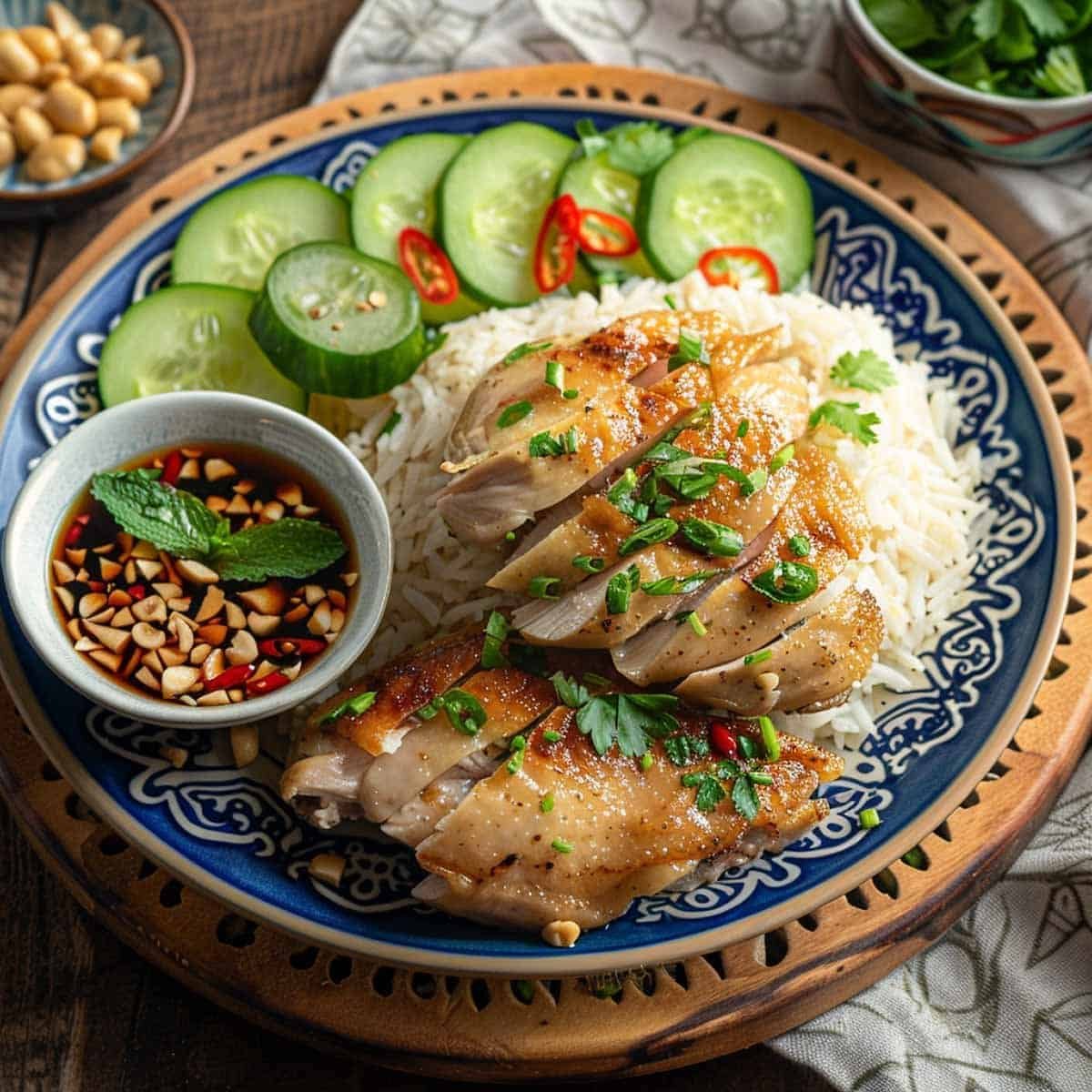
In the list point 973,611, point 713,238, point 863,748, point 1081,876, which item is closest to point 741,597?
point 863,748

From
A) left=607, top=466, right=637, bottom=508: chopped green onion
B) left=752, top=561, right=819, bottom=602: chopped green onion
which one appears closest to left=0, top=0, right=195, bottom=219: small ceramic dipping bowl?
left=607, top=466, right=637, bottom=508: chopped green onion

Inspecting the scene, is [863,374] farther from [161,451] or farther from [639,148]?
[161,451]

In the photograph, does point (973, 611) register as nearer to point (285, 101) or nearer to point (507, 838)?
point (507, 838)

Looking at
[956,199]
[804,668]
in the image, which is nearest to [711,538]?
[804,668]

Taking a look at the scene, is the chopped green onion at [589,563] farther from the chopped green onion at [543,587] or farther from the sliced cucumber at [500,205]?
the sliced cucumber at [500,205]

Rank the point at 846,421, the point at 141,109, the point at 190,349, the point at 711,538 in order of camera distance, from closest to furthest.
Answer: the point at 711,538, the point at 846,421, the point at 190,349, the point at 141,109

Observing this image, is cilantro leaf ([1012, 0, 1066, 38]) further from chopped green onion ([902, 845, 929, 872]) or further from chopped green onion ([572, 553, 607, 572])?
chopped green onion ([902, 845, 929, 872])
